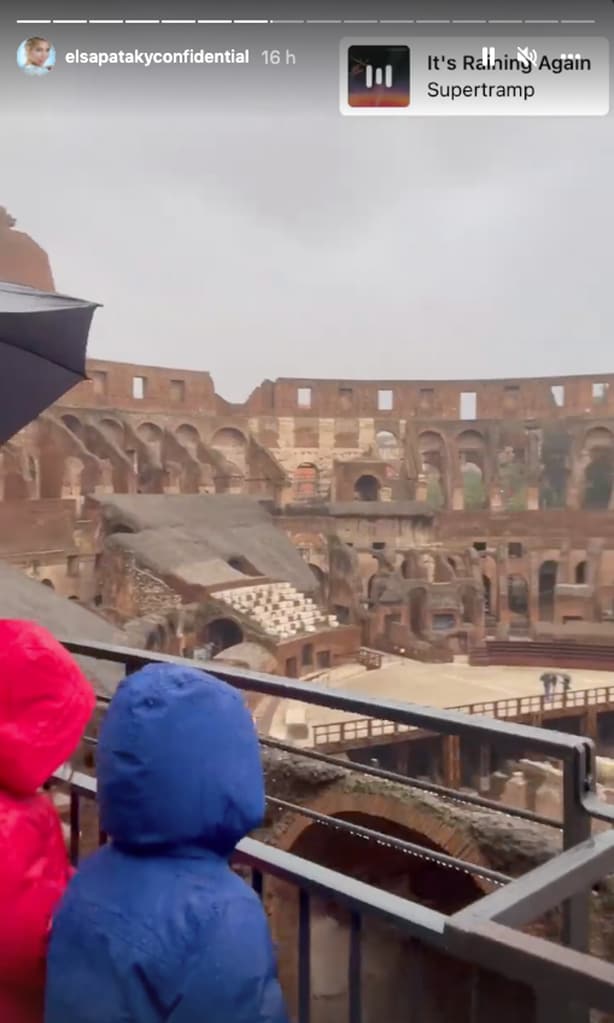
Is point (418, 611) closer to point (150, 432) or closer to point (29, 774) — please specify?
point (150, 432)

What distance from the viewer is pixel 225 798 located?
37.7 inches

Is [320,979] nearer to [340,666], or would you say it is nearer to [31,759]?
[31,759]

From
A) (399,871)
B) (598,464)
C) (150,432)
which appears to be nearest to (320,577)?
(150,432)

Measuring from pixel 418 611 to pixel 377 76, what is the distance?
43.0 feet

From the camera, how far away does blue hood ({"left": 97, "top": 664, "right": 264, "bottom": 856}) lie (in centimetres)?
94

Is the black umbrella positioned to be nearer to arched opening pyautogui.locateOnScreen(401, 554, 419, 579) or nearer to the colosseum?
the colosseum

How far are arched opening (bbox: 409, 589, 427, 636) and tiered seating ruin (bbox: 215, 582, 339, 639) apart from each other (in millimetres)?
1933

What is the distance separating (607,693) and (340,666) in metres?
4.44

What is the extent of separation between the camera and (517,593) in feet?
60.6

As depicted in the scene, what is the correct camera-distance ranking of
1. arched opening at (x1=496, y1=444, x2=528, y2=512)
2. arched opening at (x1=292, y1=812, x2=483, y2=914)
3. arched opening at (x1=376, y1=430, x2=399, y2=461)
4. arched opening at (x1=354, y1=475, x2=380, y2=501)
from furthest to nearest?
arched opening at (x1=376, y1=430, x2=399, y2=461) → arched opening at (x1=496, y1=444, x2=528, y2=512) → arched opening at (x1=354, y1=475, x2=380, y2=501) → arched opening at (x1=292, y1=812, x2=483, y2=914)

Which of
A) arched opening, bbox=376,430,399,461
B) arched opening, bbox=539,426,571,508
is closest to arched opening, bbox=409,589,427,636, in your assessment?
arched opening, bbox=376,430,399,461

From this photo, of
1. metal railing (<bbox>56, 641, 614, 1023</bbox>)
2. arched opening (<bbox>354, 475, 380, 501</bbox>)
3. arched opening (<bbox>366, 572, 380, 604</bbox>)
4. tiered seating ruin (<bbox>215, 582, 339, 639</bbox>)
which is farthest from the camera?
arched opening (<bbox>354, 475, 380, 501</bbox>)

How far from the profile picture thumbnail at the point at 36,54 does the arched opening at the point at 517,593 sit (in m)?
15.9

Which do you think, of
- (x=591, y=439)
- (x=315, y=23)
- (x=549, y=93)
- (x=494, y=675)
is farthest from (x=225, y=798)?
(x=591, y=439)
